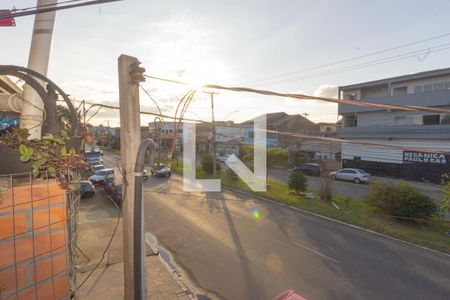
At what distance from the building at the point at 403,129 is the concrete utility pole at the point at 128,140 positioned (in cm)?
2432

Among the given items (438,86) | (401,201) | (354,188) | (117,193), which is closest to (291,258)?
(401,201)

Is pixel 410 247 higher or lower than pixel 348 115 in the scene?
lower

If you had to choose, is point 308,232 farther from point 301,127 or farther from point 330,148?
point 301,127

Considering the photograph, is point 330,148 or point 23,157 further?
point 330,148

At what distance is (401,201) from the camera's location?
13141 millimetres

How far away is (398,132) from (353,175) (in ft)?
19.0

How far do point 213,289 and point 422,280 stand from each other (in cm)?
572

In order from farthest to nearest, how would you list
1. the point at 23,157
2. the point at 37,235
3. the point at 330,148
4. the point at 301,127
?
1. the point at 301,127
2. the point at 330,148
3. the point at 37,235
4. the point at 23,157

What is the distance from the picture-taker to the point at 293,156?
113 feet

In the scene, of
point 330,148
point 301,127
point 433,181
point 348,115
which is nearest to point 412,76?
point 348,115

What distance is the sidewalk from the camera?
22.4 feet

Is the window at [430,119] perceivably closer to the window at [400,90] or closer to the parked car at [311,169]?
the window at [400,90]

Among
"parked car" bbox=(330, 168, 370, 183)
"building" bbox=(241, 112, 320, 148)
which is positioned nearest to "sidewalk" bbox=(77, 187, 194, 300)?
"parked car" bbox=(330, 168, 370, 183)

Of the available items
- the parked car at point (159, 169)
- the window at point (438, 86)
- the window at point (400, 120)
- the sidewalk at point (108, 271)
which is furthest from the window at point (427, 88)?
the sidewalk at point (108, 271)
